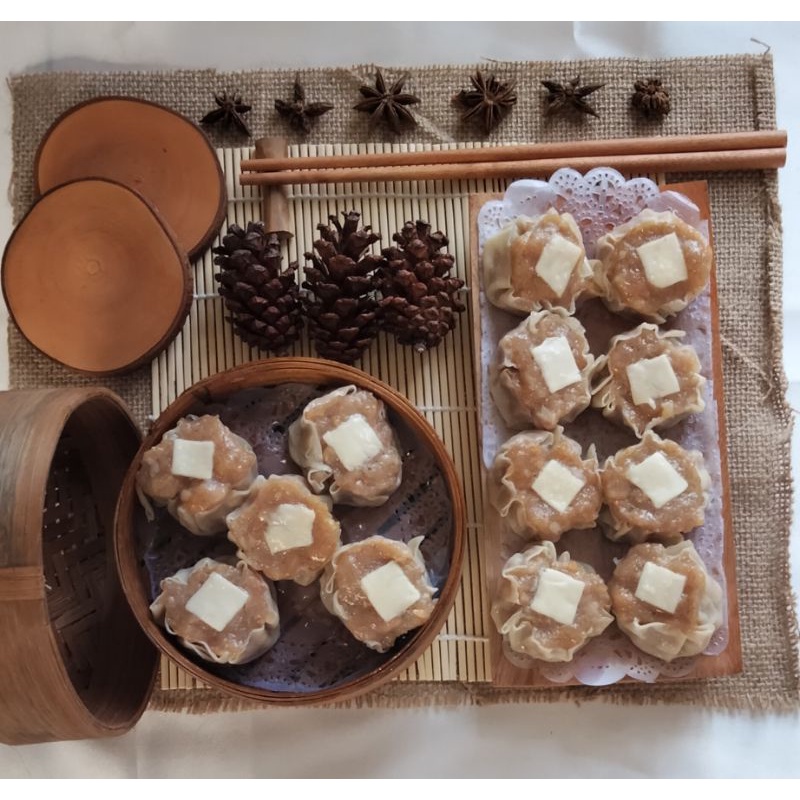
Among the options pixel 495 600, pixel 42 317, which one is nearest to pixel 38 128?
pixel 42 317

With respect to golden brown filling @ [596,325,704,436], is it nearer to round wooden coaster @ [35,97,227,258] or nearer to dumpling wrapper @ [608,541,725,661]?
dumpling wrapper @ [608,541,725,661]

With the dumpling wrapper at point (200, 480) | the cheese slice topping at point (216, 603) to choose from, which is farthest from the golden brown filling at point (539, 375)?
the cheese slice topping at point (216, 603)

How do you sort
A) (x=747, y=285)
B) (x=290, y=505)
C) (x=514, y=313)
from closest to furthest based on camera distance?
(x=290, y=505), (x=514, y=313), (x=747, y=285)

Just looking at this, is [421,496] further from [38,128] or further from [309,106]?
[38,128]

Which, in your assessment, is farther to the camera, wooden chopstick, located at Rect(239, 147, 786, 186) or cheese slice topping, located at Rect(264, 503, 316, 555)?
wooden chopstick, located at Rect(239, 147, 786, 186)

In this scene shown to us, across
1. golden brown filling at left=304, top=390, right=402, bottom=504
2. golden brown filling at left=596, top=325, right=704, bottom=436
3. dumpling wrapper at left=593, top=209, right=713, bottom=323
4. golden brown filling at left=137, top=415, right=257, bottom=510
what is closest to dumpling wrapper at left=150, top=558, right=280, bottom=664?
golden brown filling at left=137, top=415, right=257, bottom=510

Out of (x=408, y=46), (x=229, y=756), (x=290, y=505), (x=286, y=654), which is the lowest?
(x=229, y=756)

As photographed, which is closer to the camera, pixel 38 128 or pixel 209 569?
pixel 209 569

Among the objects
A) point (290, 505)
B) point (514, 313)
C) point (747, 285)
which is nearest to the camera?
point (290, 505)
